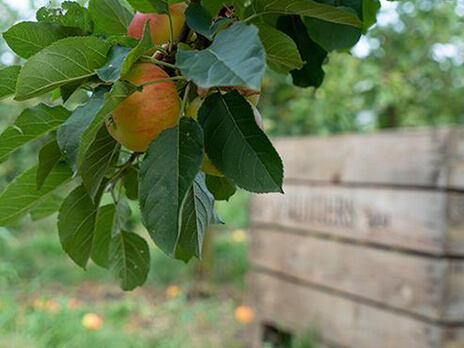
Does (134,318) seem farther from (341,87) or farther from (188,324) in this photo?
(341,87)

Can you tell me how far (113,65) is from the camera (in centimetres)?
43

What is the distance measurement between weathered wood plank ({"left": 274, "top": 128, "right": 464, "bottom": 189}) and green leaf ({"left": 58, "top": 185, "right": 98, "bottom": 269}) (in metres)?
1.74

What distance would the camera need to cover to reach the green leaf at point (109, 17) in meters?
0.50

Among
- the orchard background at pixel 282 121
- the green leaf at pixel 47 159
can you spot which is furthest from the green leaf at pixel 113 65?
the orchard background at pixel 282 121

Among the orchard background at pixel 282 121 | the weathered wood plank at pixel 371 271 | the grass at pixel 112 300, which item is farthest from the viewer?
the orchard background at pixel 282 121

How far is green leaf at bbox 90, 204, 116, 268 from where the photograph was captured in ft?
2.09

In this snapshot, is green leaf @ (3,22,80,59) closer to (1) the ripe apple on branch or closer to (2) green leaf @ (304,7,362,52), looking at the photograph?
(1) the ripe apple on branch

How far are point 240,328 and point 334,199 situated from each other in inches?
56.7

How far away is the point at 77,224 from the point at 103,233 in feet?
0.23

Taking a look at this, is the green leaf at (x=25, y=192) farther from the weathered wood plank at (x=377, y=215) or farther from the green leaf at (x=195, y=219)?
→ the weathered wood plank at (x=377, y=215)

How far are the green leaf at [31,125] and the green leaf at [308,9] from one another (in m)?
0.18

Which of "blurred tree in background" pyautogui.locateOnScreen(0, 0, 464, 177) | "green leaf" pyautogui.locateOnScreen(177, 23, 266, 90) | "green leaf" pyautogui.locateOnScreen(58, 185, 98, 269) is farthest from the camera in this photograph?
"blurred tree in background" pyautogui.locateOnScreen(0, 0, 464, 177)

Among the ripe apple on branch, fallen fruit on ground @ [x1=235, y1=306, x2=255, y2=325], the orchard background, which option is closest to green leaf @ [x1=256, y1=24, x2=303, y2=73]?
the ripe apple on branch

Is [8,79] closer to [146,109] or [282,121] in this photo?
[146,109]
